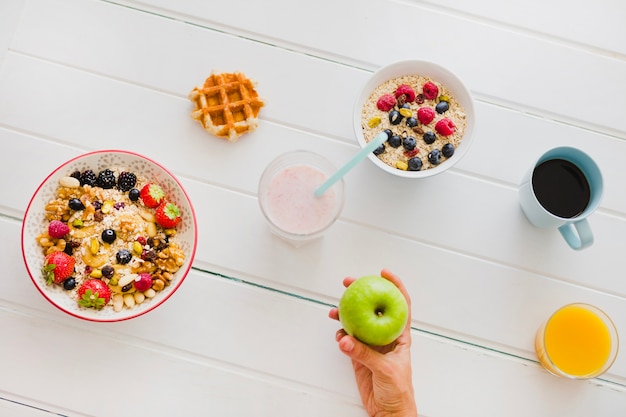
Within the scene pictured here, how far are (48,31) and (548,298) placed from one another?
1420mm

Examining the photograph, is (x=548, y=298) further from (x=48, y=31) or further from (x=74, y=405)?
(x=48, y=31)

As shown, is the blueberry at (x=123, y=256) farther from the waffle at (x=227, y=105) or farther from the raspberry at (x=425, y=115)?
the raspberry at (x=425, y=115)

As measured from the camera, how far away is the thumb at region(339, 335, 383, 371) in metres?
1.15

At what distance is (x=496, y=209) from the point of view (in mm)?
1423

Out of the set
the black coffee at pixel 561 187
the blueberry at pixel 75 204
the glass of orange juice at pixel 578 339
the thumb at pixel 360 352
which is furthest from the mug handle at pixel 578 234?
the blueberry at pixel 75 204

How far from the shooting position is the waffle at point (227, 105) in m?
1.38

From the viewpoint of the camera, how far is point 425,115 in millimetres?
1316

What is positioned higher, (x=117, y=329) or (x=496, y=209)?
(x=496, y=209)

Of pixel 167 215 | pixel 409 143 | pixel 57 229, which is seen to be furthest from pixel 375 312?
pixel 57 229

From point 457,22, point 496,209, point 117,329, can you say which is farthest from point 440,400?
point 457,22

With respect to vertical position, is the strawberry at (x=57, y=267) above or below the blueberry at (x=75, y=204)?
below

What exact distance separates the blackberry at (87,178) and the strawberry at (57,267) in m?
0.17

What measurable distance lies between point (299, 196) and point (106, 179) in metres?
0.44

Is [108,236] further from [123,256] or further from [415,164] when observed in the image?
[415,164]
